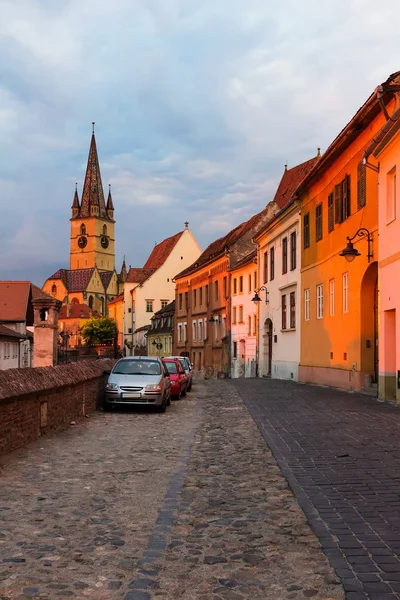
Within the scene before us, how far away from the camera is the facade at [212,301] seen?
51.9 meters

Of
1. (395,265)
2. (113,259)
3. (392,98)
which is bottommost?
(395,265)

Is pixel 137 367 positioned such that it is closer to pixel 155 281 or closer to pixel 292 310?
pixel 292 310

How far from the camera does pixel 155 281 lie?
301 ft

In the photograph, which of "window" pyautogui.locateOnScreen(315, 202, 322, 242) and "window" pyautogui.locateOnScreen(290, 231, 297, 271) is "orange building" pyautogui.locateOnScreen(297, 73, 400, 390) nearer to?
"window" pyautogui.locateOnScreen(315, 202, 322, 242)

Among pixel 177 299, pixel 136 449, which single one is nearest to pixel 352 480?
pixel 136 449

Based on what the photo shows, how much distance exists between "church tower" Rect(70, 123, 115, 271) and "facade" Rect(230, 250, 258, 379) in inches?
4912

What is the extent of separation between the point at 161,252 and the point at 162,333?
56.1 ft

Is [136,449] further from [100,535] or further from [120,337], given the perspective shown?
[120,337]

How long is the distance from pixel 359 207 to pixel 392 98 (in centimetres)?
419

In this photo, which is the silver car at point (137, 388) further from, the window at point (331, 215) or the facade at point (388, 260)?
the window at point (331, 215)

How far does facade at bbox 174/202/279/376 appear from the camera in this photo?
5188cm

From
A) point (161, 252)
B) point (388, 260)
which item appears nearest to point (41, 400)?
point (388, 260)

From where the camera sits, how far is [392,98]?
59.5ft

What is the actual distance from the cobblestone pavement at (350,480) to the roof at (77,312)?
137m
